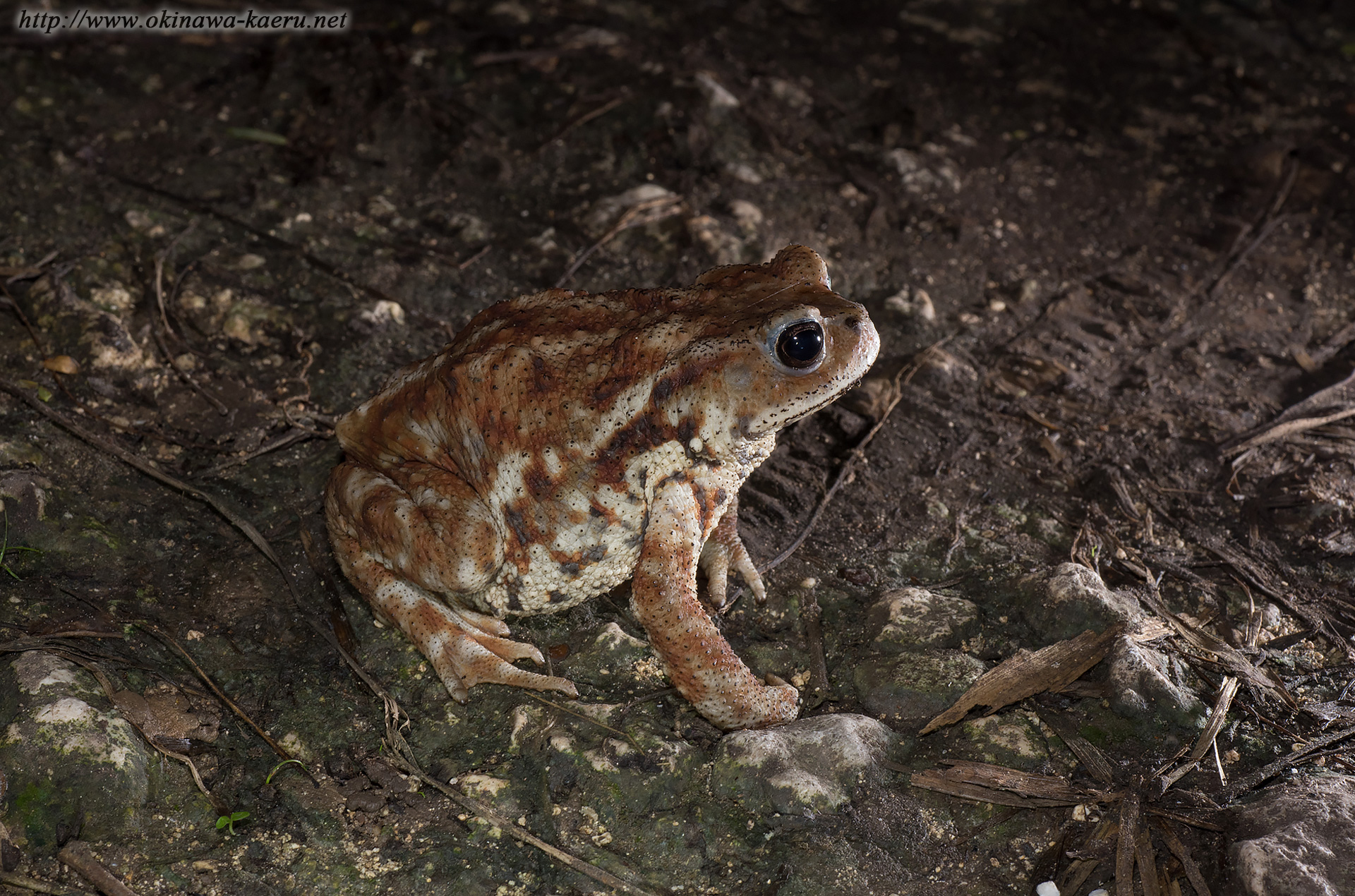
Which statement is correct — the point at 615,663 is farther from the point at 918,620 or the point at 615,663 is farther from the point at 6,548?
the point at 6,548

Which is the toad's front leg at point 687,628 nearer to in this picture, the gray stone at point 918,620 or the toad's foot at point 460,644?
the toad's foot at point 460,644

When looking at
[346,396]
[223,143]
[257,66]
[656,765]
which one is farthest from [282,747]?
[257,66]

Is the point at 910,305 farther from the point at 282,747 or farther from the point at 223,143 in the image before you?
the point at 223,143

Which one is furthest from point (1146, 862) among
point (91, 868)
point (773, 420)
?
point (91, 868)

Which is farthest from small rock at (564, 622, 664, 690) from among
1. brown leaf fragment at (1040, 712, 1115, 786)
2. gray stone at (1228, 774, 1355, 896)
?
gray stone at (1228, 774, 1355, 896)

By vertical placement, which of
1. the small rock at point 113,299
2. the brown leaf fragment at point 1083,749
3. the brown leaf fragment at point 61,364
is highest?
the small rock at point 113,299

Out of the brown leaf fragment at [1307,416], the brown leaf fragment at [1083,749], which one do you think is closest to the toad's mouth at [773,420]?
the brown leaf fragment at [1083,749]
